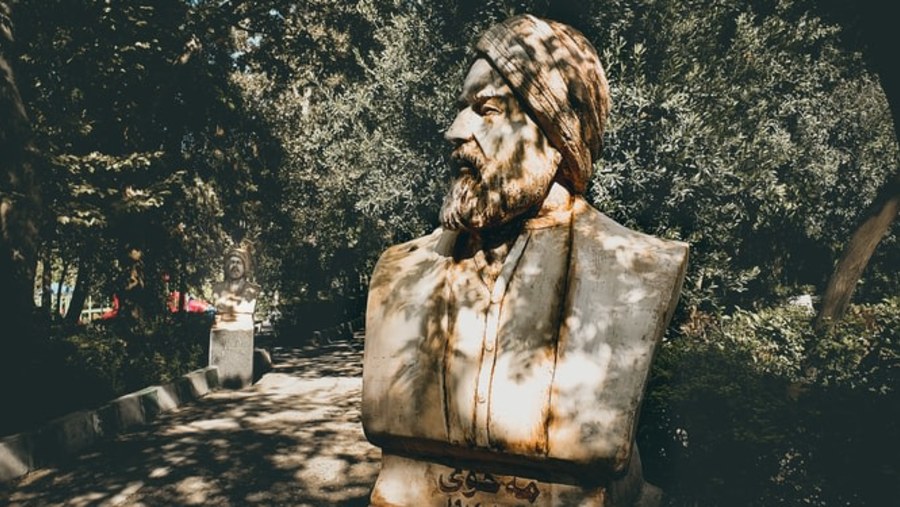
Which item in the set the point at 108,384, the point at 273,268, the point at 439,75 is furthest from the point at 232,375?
the point at 273,268

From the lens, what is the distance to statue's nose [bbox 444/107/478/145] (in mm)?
2750

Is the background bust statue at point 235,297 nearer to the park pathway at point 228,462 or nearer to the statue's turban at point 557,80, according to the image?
the park pathway at point 228,462

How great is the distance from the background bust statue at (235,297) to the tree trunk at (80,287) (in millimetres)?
4631

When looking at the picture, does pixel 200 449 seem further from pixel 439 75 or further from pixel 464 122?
pixel 439 75

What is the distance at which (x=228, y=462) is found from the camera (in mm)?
8008

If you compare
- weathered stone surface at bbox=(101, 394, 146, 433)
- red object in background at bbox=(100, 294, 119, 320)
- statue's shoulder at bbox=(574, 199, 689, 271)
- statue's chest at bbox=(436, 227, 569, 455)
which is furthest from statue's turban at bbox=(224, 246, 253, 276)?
statue's shoulder at bbox=(574, 199, 689, 271)

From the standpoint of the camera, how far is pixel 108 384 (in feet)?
34.2

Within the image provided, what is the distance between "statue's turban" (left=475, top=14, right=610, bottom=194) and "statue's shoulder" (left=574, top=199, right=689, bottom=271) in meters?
0.21

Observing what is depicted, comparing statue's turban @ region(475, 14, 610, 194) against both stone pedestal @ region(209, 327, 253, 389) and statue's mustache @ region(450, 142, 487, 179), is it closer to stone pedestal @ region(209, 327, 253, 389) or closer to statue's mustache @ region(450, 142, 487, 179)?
statue's mustache @ region(450, 142, 487, 179)

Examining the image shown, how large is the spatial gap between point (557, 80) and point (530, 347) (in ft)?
3.59

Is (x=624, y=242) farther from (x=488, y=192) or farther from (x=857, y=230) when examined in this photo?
(x=857, y=230)

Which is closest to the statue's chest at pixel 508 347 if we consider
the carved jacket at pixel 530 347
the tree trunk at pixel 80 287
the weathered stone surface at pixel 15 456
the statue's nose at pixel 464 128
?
the carved jacket at pixel 530 347

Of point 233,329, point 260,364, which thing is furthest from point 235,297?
point 260,364

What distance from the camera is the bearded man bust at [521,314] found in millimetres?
2457
